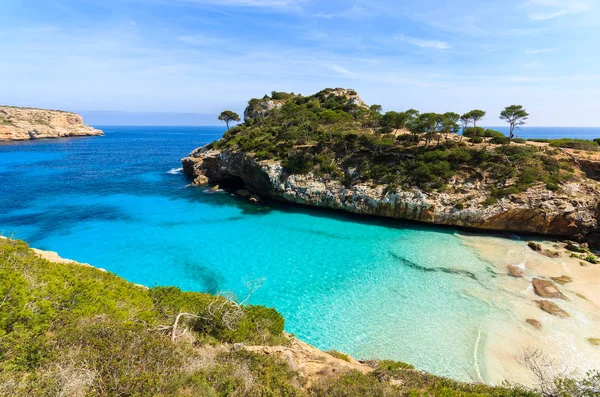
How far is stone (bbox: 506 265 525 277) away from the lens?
55.8 feet

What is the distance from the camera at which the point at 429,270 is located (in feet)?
58.1

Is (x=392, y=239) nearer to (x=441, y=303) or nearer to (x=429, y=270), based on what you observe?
(x=429, y=270)

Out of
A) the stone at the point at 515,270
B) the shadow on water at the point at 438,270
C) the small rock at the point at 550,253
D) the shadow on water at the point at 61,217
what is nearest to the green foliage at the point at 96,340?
the shadow on water at the point at 438,270

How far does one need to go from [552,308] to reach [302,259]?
1398 centimetres

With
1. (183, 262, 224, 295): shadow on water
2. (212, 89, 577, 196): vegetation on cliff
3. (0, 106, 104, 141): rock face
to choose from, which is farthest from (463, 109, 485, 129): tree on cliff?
(0, 106, 104, 141): rock face

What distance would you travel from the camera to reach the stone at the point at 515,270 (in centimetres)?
1700

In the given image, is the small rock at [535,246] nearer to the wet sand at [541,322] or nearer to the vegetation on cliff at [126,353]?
the wet sand at [541,322]

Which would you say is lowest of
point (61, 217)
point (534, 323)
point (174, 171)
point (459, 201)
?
point (534, 323)

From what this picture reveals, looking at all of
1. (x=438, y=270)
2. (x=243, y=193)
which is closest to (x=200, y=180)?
(x=243, y=193)

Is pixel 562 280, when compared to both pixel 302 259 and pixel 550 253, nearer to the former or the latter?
pixel 550 253

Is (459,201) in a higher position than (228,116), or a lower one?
lower

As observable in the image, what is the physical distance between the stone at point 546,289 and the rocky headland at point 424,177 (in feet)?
26.7

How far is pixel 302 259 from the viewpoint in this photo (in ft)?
62.5

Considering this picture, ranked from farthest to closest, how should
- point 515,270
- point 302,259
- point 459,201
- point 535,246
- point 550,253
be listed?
point 459,201 → point 535,246 → point 550,253 → point 302,259 → point 515,270
